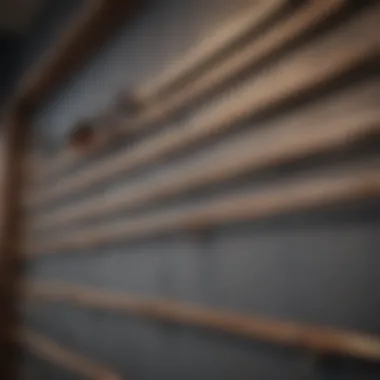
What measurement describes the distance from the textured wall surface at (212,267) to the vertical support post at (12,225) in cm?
57

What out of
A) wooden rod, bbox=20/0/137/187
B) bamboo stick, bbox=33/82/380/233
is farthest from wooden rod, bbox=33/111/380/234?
wooden rod, bbox=20/0/137/187

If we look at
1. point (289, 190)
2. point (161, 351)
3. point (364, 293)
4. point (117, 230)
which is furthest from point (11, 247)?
point (364, 293)

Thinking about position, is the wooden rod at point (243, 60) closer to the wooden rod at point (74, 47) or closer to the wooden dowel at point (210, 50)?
the wooden dowel at point (210, 50)

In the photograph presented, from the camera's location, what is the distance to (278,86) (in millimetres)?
952

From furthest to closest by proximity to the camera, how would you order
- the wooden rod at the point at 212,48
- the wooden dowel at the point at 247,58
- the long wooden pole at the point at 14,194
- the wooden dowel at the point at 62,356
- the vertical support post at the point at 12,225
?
the vertical support post at the point at 12,225
the long wooden pole at the point at 14,194
the wooden dowel at the point at 62,356
the wooden rod at the point at 212,48
the wooden dowel at the point at 247,58

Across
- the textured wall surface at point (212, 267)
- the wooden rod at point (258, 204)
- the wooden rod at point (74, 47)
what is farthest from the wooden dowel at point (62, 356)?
the wooden rod at point (74, 47)

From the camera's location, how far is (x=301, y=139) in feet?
2.88

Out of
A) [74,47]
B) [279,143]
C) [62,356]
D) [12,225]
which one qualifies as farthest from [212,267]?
[12,225]

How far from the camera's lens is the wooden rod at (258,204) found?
2.52ft

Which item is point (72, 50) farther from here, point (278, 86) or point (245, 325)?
point (245, 325)

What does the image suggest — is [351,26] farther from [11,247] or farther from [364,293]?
[11,247]

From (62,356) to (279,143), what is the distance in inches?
46.3

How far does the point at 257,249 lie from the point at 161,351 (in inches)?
16.5

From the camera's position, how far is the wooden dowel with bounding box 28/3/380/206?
2.62 ft
